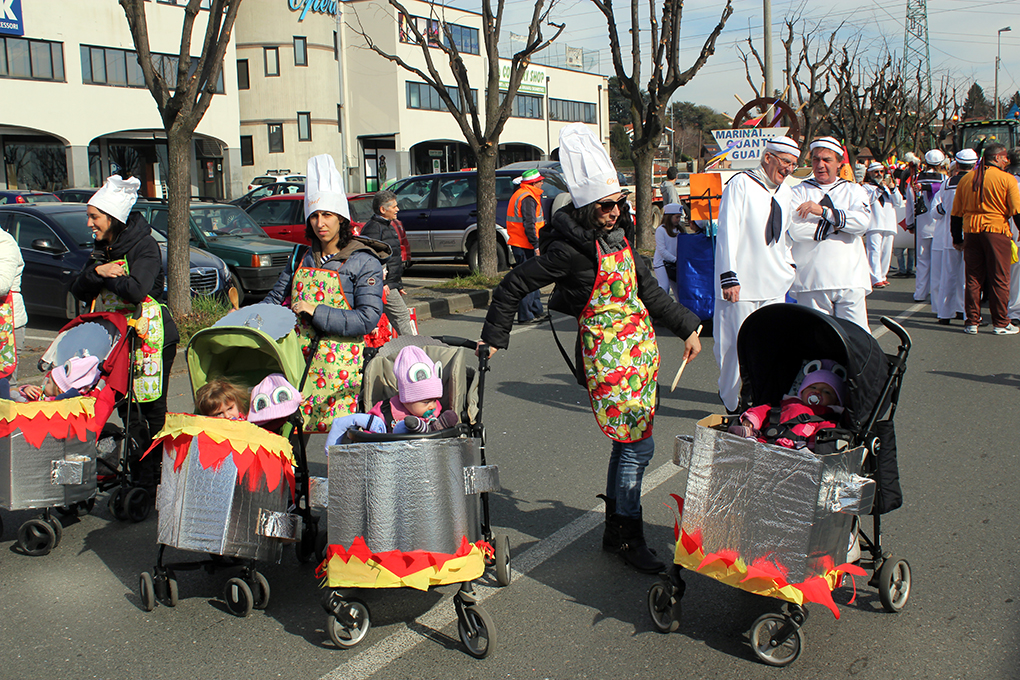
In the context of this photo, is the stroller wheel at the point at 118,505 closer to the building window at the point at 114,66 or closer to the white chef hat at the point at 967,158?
the white chef hat at the point at 967,158

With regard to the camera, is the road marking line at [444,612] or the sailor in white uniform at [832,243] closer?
the road marking line at [444,612]

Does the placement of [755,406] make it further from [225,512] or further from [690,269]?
[690,269]

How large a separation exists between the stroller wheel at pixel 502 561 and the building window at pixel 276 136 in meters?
49.2

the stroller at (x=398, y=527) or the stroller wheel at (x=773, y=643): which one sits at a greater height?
the stroller at (x=398, y=527)

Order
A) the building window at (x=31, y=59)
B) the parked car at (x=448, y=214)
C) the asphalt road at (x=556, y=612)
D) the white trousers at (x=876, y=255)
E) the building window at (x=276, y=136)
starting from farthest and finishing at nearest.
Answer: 1. the building window at (x=276, y=136)
2. the building window at (x=31, y=59)
3. the parked car at (x=448, y=214)
4. the white trousers at (x=876, y=255)
5. the asphalt road at (x=556, y=612)

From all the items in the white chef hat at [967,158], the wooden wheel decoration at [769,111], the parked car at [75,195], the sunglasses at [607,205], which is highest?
the wooden wheel decoration at [769,111]

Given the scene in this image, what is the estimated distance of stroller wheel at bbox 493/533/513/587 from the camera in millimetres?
3924

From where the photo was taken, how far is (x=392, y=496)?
338 centimetres

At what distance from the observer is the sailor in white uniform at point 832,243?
6082 millimetres

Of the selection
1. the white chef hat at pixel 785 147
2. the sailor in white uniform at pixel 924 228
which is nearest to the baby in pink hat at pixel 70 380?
the white chef hat at pixel 785 147

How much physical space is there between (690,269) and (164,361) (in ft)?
19.9

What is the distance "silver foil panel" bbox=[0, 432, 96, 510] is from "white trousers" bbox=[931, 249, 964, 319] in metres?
9.30

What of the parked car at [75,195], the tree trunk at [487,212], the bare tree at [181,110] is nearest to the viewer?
the bare tree at [181,110]

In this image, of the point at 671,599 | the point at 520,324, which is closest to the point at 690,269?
the point at 520,324
